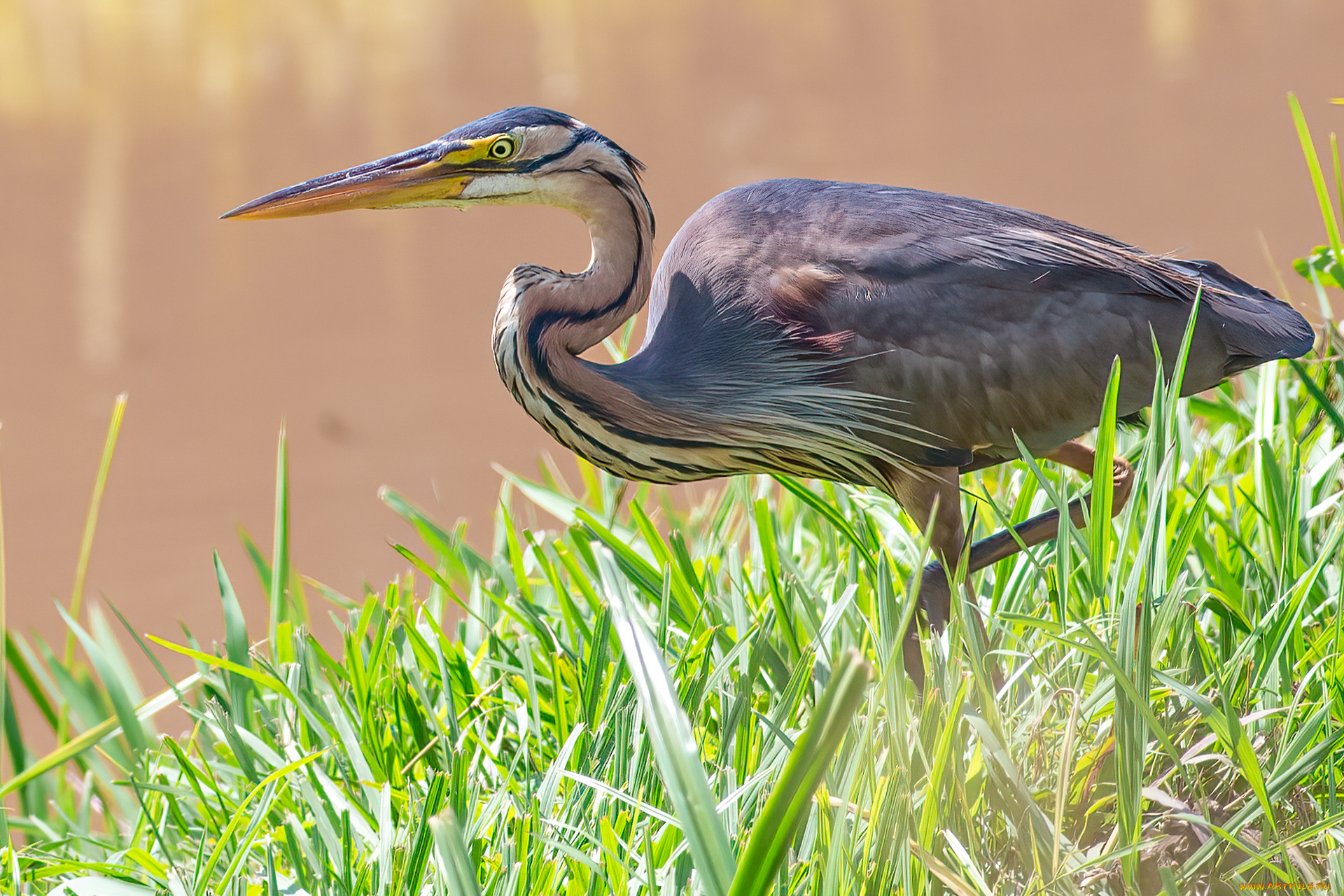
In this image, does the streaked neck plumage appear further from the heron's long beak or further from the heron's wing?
the heron's wing

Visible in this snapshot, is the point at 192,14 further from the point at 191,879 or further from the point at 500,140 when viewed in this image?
the point at 191,879

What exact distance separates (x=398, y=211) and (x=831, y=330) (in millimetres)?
5709

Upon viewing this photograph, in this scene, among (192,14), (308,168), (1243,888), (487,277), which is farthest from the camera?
(192,14)

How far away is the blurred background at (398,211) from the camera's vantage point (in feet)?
17.2

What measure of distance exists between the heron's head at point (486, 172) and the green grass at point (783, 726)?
0.60 metres

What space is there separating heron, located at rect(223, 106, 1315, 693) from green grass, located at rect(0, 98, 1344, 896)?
0.16 m

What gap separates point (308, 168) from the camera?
8.17 meters

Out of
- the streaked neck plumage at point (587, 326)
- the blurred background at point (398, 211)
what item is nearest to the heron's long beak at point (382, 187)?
the streaked neck plumage at point (587, 326)

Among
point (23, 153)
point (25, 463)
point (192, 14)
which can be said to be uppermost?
point (192, 14)

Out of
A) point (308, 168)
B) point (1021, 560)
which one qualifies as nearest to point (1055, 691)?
point (1021, 560)

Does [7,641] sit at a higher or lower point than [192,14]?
lower

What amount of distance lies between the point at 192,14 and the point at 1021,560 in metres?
12.2

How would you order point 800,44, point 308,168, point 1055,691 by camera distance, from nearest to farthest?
point 1055,691 < point 308,168 < point 800,44

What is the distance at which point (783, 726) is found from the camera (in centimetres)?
181
